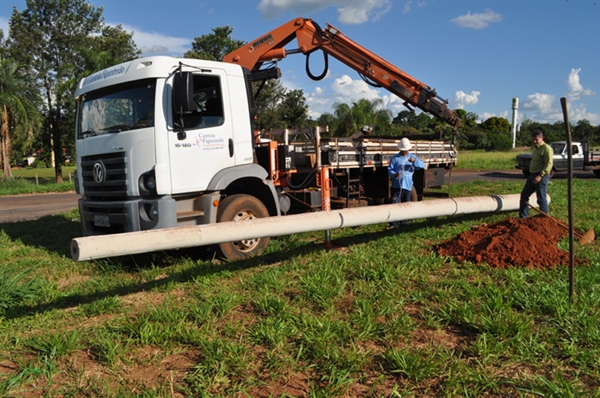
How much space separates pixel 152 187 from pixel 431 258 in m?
3.77

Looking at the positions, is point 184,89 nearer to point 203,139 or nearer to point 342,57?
point 203,139

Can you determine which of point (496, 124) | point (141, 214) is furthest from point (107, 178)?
point (496, 124)

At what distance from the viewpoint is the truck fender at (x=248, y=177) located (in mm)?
6790

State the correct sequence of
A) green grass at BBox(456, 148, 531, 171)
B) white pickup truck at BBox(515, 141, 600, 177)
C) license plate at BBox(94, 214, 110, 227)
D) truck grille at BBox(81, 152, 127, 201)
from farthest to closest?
1. green grass at BBox(456, 148, 531, 171)
2. white pickup truck at BBox(515, 141, 600, 177)
3. license plate at BBox(94, 214, 110, 227)
4. truck grille at BBox(81, 152, 127, 201)

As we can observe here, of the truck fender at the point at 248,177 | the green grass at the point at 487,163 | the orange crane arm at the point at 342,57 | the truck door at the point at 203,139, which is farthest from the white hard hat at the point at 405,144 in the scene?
the green grass at the point at 487,163

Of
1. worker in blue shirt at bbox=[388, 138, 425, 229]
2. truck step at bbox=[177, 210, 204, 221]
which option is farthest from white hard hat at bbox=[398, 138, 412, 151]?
truck step at bbox=[177, 210, 204, 221]

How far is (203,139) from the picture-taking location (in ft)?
22.1

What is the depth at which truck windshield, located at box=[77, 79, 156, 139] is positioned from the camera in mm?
6488

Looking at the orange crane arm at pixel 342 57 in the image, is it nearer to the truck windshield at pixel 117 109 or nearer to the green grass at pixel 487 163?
the truck windshield at pixel 117 109

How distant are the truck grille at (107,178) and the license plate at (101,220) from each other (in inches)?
10.1

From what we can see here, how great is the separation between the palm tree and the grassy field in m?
20.4

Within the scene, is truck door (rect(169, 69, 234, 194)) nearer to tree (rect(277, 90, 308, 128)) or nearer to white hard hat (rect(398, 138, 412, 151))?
white hard hat (rect(398, 138, 412, 151))

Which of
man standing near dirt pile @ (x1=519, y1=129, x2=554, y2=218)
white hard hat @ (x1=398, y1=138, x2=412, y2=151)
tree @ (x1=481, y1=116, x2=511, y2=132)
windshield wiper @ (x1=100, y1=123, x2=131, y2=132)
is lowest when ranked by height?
man standing near dirt pile @ (x1=519, y1=129, x2=554, y2=218)

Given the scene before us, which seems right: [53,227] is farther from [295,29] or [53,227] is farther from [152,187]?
[295,29]
